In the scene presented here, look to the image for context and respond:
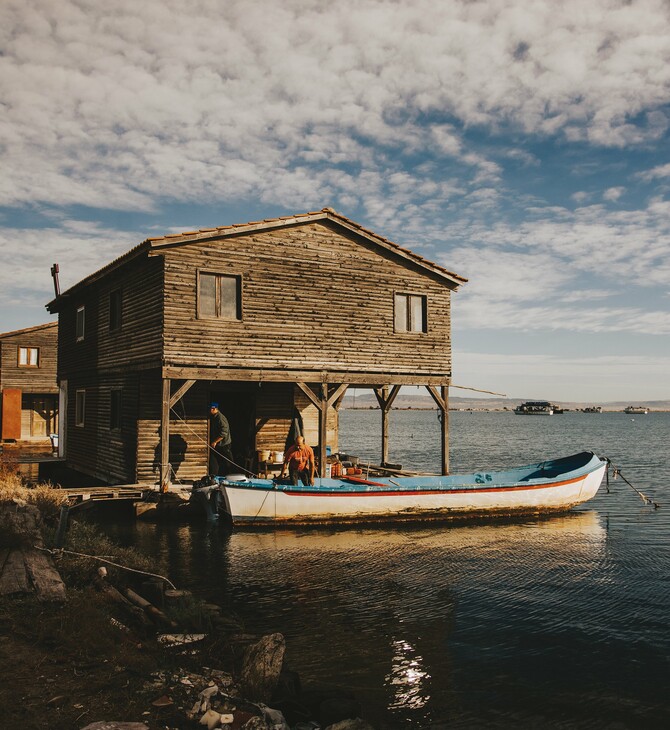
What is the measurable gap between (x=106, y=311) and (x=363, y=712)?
18.6 m

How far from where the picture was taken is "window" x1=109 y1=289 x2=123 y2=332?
71.4ft

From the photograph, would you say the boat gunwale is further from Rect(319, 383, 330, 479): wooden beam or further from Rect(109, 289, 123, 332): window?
Rect(109, 289, 123, 332): window

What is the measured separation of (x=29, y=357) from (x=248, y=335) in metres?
23.8

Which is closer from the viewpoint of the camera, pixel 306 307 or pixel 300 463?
pixel 300 463

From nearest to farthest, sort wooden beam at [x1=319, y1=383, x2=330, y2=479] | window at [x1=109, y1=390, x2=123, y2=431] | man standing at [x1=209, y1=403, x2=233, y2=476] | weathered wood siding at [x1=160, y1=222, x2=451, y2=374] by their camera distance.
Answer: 1. weathered wood siding at [x1=160, y1=222, x2=451, y2=374]
2. man standing at [x1=209, y1=403, x2=233, y2=476]
3. wooden beam at [x1=319, y1=383, x2=330, y2=479]
4. window at [x1=109, y1=390, x2=123, y2=431]

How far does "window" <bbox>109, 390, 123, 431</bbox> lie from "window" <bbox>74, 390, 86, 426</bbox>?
3538 millimetres

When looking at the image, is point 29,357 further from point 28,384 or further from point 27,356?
point 28,384

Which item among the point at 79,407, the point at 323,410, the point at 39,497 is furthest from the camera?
the point at 79,407

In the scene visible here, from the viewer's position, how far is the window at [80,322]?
25672 millimetres

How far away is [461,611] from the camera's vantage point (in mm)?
11188

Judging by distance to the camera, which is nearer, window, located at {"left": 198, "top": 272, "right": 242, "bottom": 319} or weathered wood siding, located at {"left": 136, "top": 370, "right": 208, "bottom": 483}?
window, located at {"left": 198, "top": 272, "right": 242, "bottom": 319}

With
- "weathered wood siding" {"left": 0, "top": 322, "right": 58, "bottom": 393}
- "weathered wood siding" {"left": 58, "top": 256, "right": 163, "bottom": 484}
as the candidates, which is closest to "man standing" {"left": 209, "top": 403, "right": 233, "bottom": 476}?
"weathered wood siding" {"left": 58, "top": 256, "right": 163, "bottom": 484}

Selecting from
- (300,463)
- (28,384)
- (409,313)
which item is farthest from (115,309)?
(28,384)

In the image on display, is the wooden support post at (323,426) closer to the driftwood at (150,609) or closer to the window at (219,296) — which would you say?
the window at (219,296)
